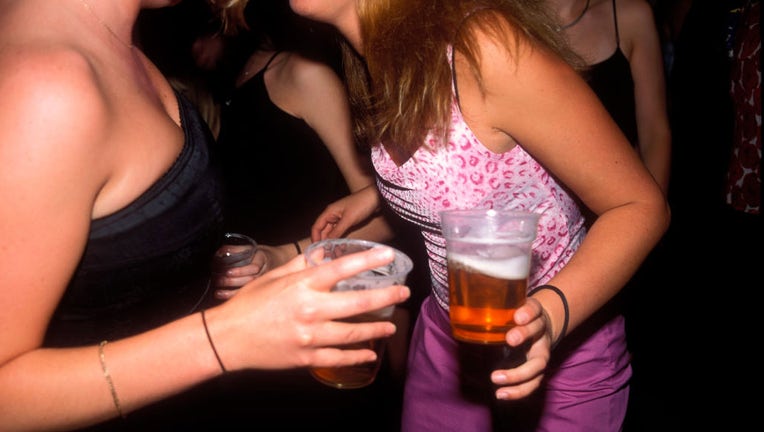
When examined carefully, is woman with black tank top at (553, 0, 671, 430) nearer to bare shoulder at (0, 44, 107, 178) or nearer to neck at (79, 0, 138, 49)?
neck at (79, 0, 138, 49)

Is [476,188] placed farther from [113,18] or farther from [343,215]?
[113,18]

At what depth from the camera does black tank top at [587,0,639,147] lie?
273cm

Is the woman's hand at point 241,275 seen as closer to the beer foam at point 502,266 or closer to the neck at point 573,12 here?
the beer foam at point 502,266

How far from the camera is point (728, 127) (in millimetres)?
3500

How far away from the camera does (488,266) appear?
1.12 meters

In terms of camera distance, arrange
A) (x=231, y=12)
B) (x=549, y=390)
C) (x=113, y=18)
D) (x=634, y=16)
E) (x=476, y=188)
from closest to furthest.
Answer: (x=113, y=18)
(x=476, y=188)
(x=549, y=390)
(x=231, y=12)
(x=634, y=16)

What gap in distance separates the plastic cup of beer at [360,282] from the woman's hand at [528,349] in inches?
9.7

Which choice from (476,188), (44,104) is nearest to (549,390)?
(476,188)

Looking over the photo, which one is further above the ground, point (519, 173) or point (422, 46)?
point (422, 46)

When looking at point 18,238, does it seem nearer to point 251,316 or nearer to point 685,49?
point 251,316

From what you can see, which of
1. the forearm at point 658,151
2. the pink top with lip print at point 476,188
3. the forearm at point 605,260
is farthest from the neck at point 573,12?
the forearm at point 605,260

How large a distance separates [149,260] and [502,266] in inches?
30.1

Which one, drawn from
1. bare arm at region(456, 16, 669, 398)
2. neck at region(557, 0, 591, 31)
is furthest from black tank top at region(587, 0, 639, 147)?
bare arm at region(456, 16, 669, 398)

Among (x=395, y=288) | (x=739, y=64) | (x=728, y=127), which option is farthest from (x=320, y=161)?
(x=728, y=127)
